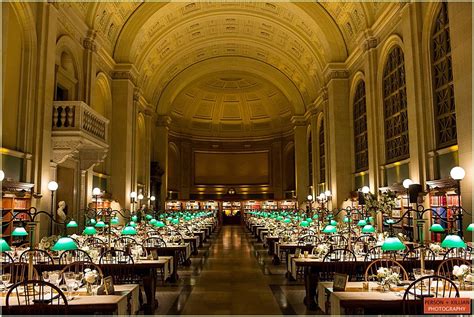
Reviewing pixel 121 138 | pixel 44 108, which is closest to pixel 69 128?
pixel 44 108

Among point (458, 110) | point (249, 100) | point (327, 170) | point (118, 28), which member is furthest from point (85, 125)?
point (249, 100)

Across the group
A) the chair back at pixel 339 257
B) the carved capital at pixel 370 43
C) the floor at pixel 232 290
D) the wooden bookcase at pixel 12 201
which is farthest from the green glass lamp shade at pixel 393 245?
the carved capital at pixel 370 43

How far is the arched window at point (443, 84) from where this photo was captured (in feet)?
42.1

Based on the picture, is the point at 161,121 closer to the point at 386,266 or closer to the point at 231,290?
the point at 231,290

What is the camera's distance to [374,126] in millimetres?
19016

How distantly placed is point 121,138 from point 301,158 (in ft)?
56.9

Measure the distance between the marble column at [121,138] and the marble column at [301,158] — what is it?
16133 mm

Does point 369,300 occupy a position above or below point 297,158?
below

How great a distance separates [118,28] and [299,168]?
19.0 metres

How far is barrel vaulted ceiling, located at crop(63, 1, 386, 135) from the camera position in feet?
72.8

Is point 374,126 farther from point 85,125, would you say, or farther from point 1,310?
point 1,310

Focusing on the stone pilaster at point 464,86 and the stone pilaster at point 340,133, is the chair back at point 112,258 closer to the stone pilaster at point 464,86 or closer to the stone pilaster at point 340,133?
→ the stone pilaster at point 464,86

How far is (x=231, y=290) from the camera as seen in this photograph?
1021 centimetres

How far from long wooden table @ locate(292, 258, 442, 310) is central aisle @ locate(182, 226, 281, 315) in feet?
2.37
